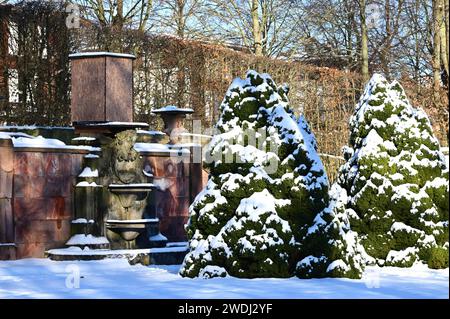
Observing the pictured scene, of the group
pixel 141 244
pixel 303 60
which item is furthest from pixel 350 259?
pixel 303 60

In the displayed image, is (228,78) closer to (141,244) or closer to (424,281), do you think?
(141,244)

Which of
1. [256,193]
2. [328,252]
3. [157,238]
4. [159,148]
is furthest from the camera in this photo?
[159,148]

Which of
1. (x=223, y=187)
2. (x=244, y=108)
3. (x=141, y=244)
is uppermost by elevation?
(x=244, y=108)

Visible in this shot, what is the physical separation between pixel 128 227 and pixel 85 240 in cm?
77

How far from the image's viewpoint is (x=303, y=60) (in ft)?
129

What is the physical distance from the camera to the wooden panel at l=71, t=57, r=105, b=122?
61.9 ft

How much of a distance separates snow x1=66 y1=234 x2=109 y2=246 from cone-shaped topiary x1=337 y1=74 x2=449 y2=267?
4528 millimetres

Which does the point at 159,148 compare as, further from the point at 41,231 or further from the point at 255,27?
the point at 255,27

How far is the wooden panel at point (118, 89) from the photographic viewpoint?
18.9 m

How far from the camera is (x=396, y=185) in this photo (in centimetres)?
1448

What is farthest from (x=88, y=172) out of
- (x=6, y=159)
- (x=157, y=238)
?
(x=157, y=238)

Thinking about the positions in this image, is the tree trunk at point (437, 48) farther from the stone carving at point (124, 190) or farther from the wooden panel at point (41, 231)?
the wooden panel at point (41, 231)

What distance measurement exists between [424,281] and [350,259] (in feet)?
3.26

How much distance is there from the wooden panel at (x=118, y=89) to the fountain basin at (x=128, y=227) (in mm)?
2387
